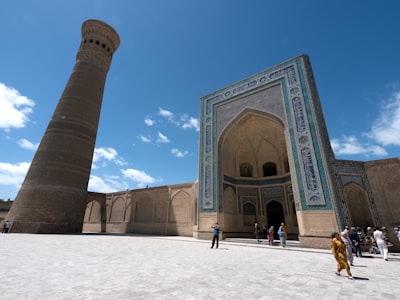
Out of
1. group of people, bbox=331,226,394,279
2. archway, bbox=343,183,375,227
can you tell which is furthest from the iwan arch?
group of people, bbox=331,226,394,279

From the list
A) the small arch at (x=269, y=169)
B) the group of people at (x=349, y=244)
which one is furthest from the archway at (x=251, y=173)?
the group of people at (x=349, y=244)

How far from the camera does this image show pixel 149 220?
16969 millimetres

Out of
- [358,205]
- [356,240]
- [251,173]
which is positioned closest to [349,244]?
[356,240]

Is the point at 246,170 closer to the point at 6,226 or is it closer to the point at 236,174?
the point at 236,174

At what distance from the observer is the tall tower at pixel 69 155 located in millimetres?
12930

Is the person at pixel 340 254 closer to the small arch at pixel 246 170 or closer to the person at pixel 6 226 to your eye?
the small arch at pixel 246 170

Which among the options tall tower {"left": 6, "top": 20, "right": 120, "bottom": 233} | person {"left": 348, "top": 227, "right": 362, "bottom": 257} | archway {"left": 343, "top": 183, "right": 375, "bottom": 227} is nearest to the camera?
person {"left": 348, "top": 227, "right": 362, "bottom": 257}

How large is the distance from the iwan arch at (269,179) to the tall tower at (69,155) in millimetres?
5175

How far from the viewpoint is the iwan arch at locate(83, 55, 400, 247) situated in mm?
8250

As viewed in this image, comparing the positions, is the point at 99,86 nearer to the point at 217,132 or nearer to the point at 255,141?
the point at 217,132

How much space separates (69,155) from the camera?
14492 millimetres

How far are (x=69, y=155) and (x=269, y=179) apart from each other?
44.8 ft

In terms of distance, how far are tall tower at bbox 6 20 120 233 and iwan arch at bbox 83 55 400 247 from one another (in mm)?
5175

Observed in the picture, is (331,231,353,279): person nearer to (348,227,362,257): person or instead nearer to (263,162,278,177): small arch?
(348,227,362,257): person
